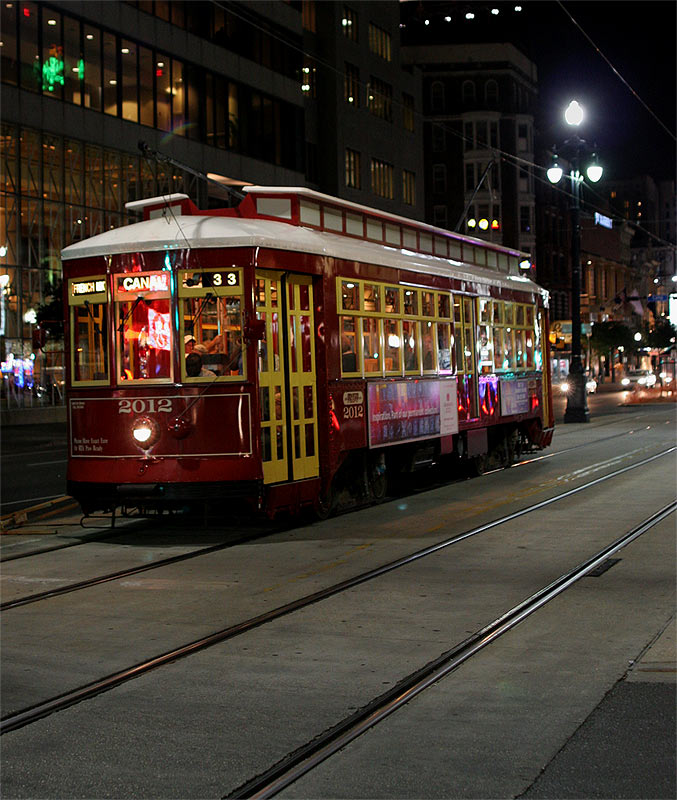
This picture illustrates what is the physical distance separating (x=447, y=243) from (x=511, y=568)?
9211 millimetres

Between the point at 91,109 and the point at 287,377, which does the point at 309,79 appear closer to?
the point at 91,109

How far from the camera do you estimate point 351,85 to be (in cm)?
5625

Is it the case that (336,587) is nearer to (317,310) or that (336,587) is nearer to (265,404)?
(265,404)

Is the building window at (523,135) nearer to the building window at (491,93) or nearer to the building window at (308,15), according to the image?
the building window at (491,93)

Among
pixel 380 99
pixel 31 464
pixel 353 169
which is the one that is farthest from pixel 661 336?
pixel 31 464

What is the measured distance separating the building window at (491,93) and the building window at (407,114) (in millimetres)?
19673

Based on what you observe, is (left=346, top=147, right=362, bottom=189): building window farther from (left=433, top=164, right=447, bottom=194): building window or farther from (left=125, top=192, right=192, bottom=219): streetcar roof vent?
(left=125, top=192, right=192, bottom=219): streetcar roof vent

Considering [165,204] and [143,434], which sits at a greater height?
[165,204]

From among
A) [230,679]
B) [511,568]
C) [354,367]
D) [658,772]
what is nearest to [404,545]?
[511,568]

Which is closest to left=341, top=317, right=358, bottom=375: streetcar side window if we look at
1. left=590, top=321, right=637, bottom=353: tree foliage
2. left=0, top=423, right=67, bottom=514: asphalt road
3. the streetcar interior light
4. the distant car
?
the streetcar interior light

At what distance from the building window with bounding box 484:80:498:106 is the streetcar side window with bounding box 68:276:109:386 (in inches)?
2846

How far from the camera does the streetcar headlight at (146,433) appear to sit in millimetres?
12242

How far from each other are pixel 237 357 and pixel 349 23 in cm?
4736

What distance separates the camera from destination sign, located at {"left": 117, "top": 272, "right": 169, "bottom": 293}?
12.3 m
